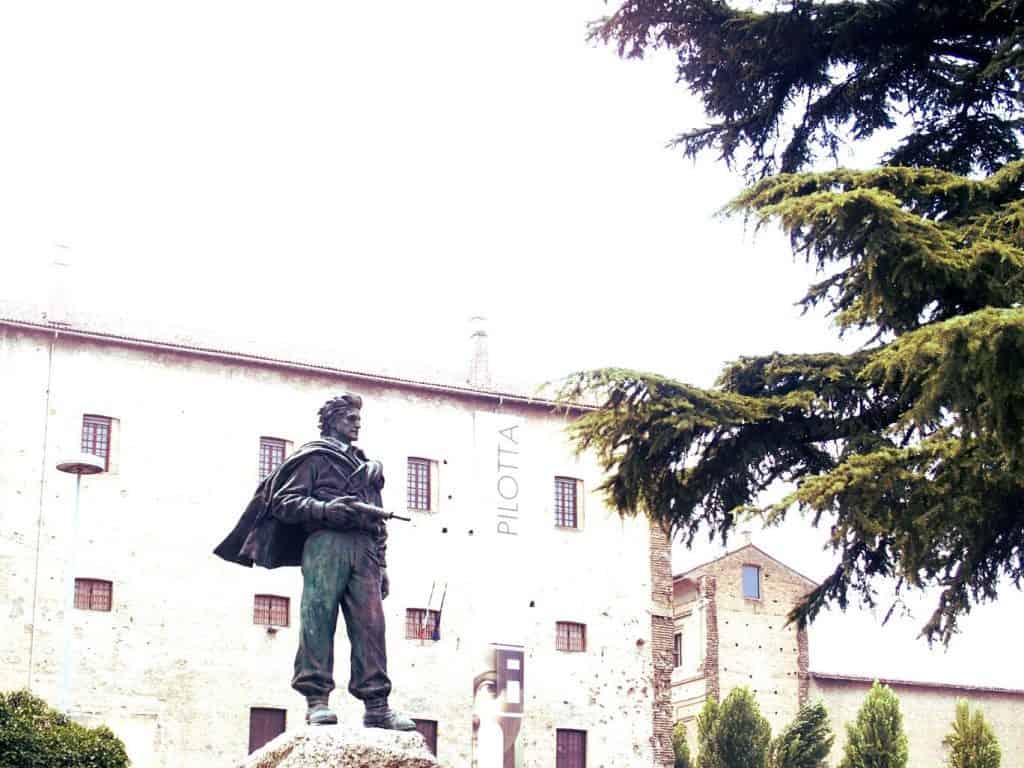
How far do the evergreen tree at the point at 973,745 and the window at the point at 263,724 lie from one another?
14.2m

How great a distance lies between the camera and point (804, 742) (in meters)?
39.9

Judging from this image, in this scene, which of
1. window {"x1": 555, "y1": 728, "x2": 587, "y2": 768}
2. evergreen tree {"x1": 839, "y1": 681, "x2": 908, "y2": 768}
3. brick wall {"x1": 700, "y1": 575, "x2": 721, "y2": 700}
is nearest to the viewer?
window {"x1": 555, "y1": 728, "x2": 587, "y2": 768}

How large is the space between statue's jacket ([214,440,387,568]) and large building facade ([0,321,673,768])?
72.2 feet

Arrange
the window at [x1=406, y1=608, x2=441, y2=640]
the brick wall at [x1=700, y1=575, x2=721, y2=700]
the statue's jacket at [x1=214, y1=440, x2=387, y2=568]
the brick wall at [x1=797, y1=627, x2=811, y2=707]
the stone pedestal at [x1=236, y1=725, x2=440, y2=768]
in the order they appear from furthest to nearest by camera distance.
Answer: the brick wall at [x1=797, y1=627, x2=811, y2=707] < the brick wall at [x1=700, y1=575, x2=721, y2=700] < the window at [x1=406, y1=608, x2=441, y2=640] < the statue's jacket at [x1=214, y1=440, x2=387, y2=568] < the stone pedestal at [x1=236, y1=725, x2=440, y2=768]

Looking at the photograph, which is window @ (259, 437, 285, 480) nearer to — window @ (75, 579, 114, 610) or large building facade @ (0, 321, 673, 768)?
large building facade @ (0, 321, 673, 768)

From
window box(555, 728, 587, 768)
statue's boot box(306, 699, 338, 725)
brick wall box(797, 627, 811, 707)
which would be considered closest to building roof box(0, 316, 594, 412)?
window box(555, 728, 587, 768)

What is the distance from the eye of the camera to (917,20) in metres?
14.8

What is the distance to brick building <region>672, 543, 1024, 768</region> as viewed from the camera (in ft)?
148

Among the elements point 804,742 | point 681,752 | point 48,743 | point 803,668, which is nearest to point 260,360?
point 681,752

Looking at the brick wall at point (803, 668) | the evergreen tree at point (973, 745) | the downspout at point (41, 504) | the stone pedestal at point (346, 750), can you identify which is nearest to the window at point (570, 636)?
the evergreen tree at point (973, 745)

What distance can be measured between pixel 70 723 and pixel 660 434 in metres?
11.4

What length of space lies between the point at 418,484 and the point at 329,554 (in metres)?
27.0

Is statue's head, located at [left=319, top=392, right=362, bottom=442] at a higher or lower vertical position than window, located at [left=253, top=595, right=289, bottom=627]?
lower

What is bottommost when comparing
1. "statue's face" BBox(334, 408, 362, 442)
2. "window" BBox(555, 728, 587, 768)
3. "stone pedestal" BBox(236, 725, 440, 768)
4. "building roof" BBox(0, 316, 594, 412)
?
"stone pedestal" BBox(236, 725, 440, 768)
